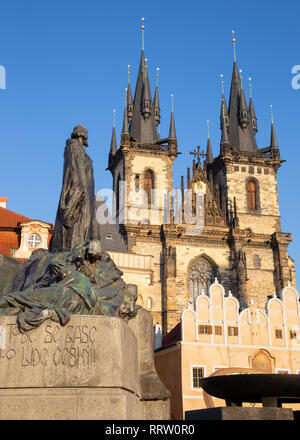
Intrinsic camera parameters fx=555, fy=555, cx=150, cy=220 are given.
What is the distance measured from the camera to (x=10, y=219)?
75.3ft

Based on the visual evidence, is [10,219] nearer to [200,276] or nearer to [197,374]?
[197,374]

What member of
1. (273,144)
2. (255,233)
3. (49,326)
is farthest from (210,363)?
(273,144)

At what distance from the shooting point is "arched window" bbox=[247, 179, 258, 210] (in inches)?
1770

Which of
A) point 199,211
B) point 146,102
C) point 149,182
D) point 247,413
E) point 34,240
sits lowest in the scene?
point 247,413

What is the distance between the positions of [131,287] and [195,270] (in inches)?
1366

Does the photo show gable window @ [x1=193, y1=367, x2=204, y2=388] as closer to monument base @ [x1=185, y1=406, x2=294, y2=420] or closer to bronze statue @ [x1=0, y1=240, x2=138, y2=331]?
bronze statue @ [x1=0, y1=240, x2=138, y2=331]

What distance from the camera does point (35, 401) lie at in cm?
476

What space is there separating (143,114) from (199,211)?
1040cm

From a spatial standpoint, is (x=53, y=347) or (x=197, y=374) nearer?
(x=53, y=347)

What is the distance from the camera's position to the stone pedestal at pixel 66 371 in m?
4.75

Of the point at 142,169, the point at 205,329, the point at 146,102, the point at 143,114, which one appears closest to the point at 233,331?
the point at 205,329

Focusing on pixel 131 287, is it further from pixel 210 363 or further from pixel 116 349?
pixel 210 363

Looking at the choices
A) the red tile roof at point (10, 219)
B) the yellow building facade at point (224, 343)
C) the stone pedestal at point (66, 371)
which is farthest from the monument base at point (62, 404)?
the red tile roof at point (10, 219)

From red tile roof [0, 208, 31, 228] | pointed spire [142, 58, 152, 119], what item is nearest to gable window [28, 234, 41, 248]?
red tile roof [0, 208, 31, 228]
